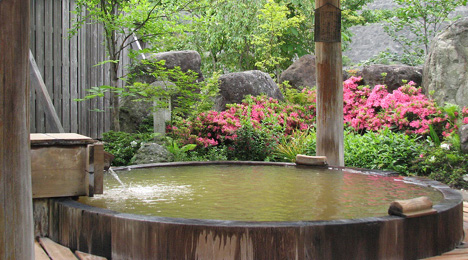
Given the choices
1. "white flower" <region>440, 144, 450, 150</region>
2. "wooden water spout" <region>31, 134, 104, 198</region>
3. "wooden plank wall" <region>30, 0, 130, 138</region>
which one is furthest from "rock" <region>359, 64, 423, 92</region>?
"wooden water spout" <region>31, 134, 104, 198</region>

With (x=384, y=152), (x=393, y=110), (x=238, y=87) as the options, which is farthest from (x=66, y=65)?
(x=393, y=110)

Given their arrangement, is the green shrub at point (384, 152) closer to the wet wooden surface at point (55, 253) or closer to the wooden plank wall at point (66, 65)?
the wooden plank wall at point (66, 65)

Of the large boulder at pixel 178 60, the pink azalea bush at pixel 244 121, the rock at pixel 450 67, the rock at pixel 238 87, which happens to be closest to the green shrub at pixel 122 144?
the pink azalea bush at pixel 244 121

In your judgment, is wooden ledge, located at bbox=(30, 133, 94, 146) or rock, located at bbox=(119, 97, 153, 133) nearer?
wooden ledge, located at bbox=(30, 133, 94, 146)

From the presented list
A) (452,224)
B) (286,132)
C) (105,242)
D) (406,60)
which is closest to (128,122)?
(286,132)

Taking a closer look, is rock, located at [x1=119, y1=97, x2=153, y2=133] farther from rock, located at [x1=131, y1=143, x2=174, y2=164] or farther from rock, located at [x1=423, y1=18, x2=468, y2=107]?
rock, located at [x1=423, y1=18, x2=468, y2=107]

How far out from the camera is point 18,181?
1.88 metres

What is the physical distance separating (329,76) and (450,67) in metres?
3.97

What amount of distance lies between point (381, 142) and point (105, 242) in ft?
15.4

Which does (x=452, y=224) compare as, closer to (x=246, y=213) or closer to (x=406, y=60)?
(x=246, y=213)

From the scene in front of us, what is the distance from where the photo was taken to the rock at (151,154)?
245 inches

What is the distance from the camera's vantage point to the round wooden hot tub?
2264mm

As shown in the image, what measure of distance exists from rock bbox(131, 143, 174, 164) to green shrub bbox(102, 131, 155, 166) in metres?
0.25

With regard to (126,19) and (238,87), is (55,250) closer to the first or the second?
(126,19)
